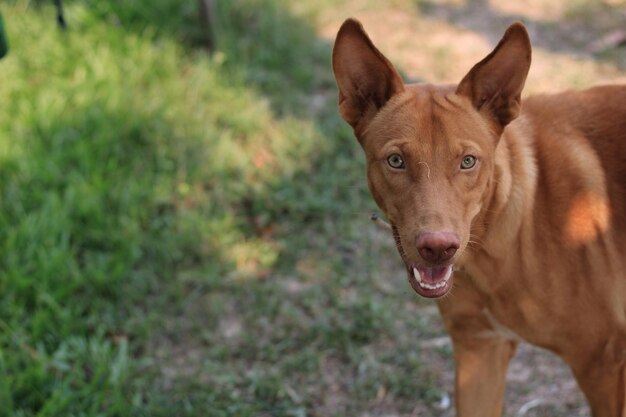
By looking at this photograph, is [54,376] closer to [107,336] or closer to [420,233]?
[107,336]

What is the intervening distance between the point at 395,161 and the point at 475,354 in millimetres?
989

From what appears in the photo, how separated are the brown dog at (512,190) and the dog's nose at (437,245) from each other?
7 cm

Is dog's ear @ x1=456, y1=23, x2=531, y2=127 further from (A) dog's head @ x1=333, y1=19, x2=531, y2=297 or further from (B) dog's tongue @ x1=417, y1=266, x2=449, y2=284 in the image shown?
(B) dog's tongue @ x1=417, y1=266, x2=449, y2=284

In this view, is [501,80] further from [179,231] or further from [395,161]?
[179,231]

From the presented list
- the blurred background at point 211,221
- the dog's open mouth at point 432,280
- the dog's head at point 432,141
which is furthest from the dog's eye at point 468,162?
the blurred background at point 211,221

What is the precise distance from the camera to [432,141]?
2.87 metres

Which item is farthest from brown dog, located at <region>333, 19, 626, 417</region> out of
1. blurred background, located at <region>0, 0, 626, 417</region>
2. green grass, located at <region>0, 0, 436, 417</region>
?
green grass, located at <region>0, 0, 436, 417</region>

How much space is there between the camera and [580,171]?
10.2ft

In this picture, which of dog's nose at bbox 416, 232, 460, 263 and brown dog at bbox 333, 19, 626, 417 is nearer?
dog's nose at bbox 416, 232, 460, 263

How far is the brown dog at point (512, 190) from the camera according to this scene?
2.87m

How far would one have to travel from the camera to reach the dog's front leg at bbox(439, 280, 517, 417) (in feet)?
10.7

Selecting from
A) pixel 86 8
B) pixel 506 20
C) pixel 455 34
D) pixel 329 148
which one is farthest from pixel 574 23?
pixel 86 8

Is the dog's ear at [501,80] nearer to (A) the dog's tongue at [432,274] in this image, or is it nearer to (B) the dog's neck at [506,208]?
(B) the dog's neck at [506,208]

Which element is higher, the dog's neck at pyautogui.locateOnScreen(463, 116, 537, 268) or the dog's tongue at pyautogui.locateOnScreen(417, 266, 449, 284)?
the dog's neck at pyautogui.locateOnScreen(463, 116, 537, 268)
